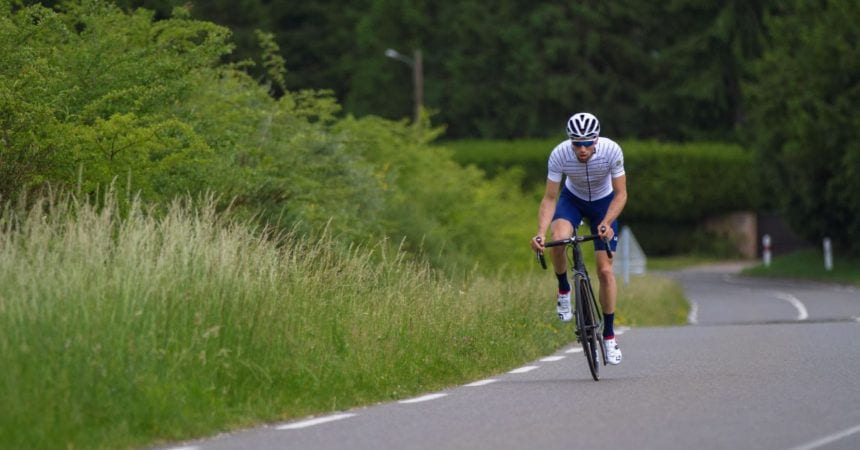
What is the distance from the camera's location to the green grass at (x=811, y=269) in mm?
50938

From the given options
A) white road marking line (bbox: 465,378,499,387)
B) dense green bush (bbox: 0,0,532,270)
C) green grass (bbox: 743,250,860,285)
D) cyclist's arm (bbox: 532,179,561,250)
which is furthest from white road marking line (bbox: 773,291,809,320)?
white road marking line (bbox: 465,378,499,387)

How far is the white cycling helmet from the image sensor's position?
1362 centimetres

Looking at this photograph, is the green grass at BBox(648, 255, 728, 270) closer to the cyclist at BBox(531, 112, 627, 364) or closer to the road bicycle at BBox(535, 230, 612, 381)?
the cyclist at BBox(531, 112, 627, 364)

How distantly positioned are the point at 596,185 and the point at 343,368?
9.08ft

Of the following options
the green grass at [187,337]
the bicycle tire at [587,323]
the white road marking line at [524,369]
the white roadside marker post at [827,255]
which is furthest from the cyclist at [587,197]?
the white roadside marker post at [827,255]

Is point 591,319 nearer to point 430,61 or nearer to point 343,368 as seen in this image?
point 343,368

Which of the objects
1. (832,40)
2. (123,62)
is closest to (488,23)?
(832,40)

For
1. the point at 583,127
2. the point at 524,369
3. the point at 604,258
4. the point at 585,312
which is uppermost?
the point at 583,127

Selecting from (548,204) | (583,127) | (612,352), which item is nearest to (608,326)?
(612,352)

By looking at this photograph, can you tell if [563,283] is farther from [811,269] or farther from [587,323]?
[811,269]

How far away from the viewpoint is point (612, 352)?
47.3 feet

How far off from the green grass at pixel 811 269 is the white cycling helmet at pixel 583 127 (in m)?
35.2

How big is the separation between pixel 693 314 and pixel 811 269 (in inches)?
829

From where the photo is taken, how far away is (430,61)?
81.4m
